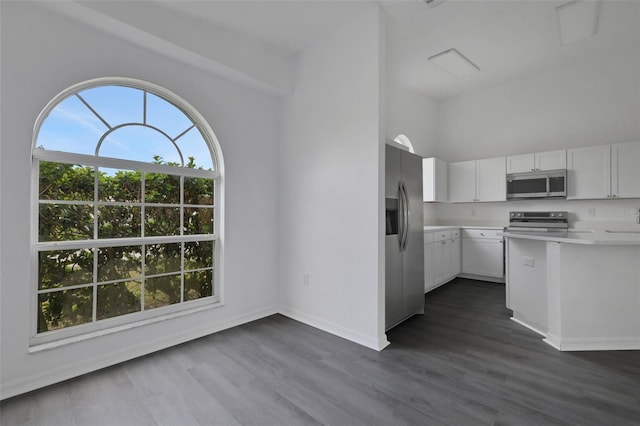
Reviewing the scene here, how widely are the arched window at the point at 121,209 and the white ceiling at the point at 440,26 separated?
92 centimetres

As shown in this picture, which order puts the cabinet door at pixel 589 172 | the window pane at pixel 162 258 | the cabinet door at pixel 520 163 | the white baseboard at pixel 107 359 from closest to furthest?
the white baseboard at pixel 107 359 → the window pane at pixel 162 258 → the cabinet door at pixel 589 172 → the cabinet door at pixel 520 163

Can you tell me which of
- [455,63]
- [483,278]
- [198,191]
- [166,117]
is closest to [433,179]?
[455,63]

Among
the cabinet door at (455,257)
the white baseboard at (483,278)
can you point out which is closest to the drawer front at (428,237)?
the cabinet door at (455,257)

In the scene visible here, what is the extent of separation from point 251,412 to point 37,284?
5.97ft

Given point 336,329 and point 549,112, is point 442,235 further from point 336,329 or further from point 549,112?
point 549,112

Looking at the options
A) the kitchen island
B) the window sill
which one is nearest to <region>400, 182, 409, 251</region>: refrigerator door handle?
the kitchen island

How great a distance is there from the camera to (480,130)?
5.16 metres

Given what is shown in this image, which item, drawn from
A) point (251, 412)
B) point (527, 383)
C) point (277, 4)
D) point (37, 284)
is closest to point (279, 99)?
point (277, 4)

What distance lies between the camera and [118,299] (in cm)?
245

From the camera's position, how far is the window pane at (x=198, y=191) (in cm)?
290

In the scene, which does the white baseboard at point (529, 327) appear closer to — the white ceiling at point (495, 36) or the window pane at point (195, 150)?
the white ceiling at point (495, 36)

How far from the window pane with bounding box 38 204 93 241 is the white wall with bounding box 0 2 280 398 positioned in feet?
0.49

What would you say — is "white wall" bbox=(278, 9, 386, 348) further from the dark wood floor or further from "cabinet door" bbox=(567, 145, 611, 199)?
"cabinet door" bbox=(567, 145, 611, 199)

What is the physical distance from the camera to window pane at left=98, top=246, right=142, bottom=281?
7.80 ft
